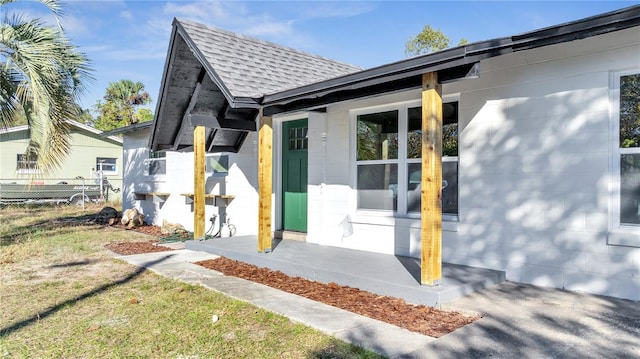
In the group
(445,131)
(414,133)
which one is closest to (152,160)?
(414,133)

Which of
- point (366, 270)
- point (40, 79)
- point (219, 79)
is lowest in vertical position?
point (366, 270)

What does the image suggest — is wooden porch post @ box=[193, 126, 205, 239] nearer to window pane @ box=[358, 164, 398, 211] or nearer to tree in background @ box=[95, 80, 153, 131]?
window pane @ box=[358, 164, 398, 211]

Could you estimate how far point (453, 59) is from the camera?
14.4 ft

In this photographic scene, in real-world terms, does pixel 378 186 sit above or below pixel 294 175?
below

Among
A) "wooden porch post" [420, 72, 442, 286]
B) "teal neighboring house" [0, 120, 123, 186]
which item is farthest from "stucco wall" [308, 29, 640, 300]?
"teal neighboring house" [0, 120, 123, 186]

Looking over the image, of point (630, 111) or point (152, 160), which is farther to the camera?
point (152, 160)

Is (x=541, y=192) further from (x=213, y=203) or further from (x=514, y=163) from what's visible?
(x=213, y=203)

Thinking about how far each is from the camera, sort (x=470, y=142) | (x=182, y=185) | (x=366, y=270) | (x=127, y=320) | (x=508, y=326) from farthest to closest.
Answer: (x=182, y=185)
(x=470, y=142)
(x=366, y=270)
(x=127, y=320)
(x=508, y=326)

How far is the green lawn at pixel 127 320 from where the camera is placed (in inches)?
137

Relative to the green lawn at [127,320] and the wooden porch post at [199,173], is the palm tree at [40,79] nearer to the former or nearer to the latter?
the green lawn at [127,320]

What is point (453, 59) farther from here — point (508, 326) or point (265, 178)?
point (265, 178)

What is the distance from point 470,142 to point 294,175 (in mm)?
3960

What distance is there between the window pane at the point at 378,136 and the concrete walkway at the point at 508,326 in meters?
2.65

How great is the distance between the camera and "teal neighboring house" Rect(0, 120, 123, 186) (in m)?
21.8
